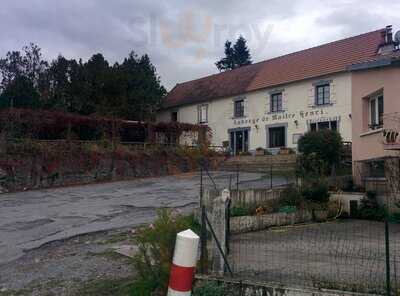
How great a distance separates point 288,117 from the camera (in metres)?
33.2

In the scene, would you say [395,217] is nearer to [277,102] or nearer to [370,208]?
[370,208]

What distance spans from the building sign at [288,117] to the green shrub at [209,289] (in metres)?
25.2

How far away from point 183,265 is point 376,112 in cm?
1320

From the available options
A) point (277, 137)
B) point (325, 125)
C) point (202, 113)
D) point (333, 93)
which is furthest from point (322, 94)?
point (202, 113)

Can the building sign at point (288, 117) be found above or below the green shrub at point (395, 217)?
above

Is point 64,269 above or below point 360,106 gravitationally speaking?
below

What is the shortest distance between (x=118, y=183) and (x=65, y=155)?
132 inches

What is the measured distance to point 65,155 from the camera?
25734 mm

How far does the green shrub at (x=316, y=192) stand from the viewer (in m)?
13.8

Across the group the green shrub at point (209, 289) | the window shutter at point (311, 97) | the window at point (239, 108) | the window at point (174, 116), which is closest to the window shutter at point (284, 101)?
the window shutter at point (311, 97)

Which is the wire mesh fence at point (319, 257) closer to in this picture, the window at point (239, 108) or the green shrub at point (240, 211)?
the green shrub at point (240, 211)

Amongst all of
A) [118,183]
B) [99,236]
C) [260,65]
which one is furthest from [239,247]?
[260,65]

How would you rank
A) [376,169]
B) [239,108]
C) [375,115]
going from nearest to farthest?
[376,169] → [375,115] → [239,108]

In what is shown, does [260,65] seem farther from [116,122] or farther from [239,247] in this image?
[239,247]
